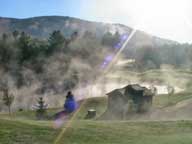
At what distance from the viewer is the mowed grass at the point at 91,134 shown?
26719mm

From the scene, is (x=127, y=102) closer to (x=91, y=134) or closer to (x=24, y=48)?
(x=91, y=134)

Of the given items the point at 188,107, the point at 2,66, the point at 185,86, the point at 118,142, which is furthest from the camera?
the point at 2,66

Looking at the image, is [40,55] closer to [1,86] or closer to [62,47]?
[62,47]

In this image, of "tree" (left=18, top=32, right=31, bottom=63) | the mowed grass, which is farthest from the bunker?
"tree" (left=18, top=32, right=31, bottom=63)

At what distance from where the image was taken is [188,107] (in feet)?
216

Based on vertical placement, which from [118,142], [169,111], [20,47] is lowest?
[169,111]

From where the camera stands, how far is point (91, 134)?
95.4 feet

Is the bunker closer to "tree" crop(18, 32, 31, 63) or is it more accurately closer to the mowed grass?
the mowed grass

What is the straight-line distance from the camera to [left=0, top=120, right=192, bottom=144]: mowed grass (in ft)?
87.7

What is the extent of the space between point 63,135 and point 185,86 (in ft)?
272

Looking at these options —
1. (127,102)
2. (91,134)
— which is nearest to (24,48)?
(127,102)

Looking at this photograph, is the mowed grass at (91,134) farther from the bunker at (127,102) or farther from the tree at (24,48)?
the tree at (24,48)

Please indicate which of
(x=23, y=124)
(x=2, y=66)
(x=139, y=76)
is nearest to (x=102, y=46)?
(x=139, y=76)

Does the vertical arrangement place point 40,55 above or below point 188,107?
above
